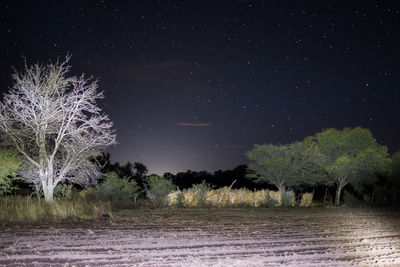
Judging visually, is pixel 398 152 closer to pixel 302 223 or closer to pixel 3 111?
pixel 302 223

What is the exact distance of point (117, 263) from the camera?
7.48 metres

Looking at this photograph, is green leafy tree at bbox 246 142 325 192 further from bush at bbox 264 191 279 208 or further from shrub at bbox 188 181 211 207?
shrub at bbox 188 181 211 207

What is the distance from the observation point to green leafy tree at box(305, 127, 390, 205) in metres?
33.1

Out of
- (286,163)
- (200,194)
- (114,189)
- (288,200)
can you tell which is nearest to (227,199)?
(200,194)

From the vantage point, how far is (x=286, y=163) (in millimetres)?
30859

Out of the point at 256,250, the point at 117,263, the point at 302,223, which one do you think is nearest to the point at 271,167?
the point at 302,223

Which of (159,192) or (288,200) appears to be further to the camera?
(288,200)

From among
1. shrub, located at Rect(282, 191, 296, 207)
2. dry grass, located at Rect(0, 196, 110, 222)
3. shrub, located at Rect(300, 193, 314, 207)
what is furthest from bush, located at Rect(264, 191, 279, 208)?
dry grass, located at Rect(0, 196, 110, 222)

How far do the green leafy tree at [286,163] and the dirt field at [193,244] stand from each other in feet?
55.2

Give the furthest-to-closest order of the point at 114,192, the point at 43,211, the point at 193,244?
the point at 114,192, the point at 43,211, the point at 193,244

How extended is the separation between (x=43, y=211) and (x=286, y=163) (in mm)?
20288

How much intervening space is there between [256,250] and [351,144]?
27989 millimetres

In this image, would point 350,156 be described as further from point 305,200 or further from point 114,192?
point 114,192

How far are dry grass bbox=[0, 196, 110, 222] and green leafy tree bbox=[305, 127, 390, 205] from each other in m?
22.6
